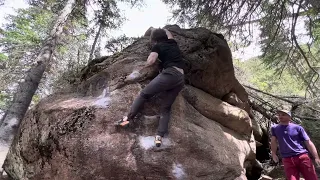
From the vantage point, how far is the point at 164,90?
4582 mm

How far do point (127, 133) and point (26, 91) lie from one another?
4.68m

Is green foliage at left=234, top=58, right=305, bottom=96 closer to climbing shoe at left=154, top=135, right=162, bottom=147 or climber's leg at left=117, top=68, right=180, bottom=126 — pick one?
climber's leg at left=117, top=68, right=180, bottom=126

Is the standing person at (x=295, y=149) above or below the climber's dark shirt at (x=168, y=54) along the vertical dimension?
below

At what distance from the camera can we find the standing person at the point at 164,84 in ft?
14.4

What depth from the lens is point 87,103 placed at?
4848 millimetres

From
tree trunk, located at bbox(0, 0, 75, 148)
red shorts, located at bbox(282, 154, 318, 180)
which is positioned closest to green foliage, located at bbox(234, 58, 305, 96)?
red shorts, located at bbox(282, 154, 318, 180)

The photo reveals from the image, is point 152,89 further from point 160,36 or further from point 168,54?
point 160,36

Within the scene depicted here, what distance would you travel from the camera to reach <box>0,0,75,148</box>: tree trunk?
687 cm

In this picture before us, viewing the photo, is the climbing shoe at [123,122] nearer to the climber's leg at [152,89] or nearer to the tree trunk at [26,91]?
the climber's leg at [152,89]

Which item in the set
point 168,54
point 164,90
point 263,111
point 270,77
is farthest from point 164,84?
point 270,77

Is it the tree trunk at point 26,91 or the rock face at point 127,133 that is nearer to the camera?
the rock face at point 127,133

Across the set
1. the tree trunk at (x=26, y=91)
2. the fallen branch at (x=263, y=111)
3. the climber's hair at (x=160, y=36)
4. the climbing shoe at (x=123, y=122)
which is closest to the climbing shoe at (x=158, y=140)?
the climbing shoe at (x=123, y=122)

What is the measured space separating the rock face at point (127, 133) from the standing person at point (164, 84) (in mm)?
214

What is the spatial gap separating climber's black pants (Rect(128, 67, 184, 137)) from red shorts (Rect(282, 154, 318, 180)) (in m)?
2.36
